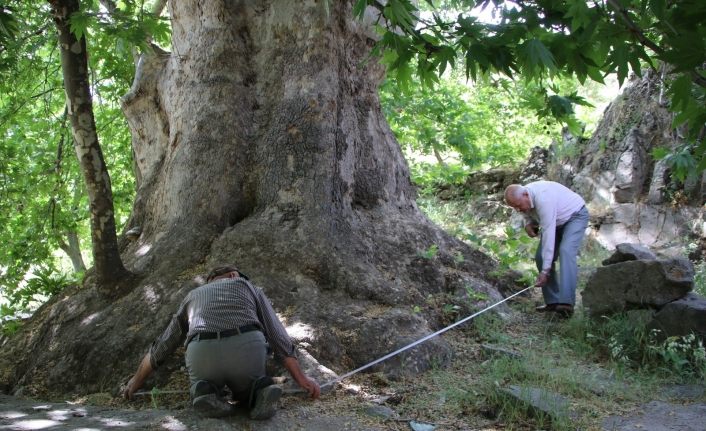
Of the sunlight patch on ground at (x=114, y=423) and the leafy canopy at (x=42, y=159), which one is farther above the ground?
the leafy canopy at (x=42, y=159)

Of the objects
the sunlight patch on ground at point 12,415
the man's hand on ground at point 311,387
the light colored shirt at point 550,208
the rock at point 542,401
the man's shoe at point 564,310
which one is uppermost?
the light colored shirt at point 550,208

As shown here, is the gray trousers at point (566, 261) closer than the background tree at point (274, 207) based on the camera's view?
No

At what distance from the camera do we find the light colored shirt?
21.5 ft

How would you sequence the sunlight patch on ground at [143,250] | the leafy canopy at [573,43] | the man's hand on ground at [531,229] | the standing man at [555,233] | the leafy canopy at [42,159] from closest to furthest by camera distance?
the leafy canopy at [573,43] < the sunlight patch on ground at [143,250] < the standing man at [555,233] < the man's hand on ground at [531,229] < the leafy canopy at [42,159]

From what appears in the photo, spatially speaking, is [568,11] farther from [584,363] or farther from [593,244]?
[593,244]

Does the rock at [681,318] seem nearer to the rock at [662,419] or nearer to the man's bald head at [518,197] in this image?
the rock at [662,419]

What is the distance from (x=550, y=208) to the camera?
664 centimetres

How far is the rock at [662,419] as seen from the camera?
4055 mm

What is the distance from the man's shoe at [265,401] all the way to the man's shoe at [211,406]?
0.18 metres

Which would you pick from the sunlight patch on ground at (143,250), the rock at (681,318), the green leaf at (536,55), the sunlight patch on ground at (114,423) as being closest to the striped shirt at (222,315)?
the sunlight patch on ground at (114,423)

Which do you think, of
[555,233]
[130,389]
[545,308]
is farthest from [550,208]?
[130,389]

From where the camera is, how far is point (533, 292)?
764cm

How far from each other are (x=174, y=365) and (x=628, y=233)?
8.32 m

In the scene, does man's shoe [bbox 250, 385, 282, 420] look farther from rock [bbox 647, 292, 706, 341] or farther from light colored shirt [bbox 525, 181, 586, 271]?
light colored shirt [bbox 525, 181, 586, 271]
